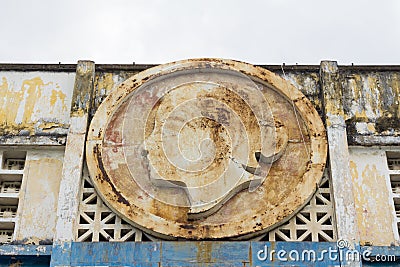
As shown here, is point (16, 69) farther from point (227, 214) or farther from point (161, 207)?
point (227, 214)

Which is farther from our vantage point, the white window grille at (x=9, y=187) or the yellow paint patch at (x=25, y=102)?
the yellow paint patch at (x=25, y=102)

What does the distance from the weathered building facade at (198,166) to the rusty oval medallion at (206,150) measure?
22mm

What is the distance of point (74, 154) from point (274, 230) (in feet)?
11.3

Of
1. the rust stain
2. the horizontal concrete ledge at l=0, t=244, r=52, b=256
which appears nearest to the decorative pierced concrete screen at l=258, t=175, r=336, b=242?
the rust stain

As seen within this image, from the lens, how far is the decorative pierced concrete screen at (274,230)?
11.0 meters

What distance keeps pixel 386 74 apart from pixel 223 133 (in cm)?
325

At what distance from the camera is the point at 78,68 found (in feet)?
41.6

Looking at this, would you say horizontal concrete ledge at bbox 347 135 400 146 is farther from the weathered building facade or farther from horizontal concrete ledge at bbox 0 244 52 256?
horizontal concrete ledge at bbox 0 244 52 256

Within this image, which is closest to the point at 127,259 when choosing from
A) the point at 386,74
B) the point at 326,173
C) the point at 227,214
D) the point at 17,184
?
the point at 227,214

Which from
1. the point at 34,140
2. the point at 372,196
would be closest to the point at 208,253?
the point at 372,196

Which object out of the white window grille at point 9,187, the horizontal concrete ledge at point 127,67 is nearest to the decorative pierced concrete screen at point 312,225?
the horizontal concrete ledge at point 127,67

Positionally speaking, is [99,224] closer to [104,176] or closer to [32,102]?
[104,176]

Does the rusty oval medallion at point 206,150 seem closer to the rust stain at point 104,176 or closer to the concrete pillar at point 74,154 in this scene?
the rust stain at point 104,176

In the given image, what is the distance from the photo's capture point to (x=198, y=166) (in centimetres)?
1162
